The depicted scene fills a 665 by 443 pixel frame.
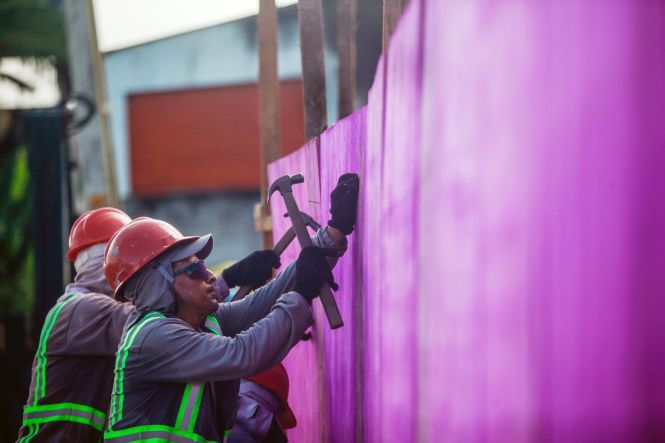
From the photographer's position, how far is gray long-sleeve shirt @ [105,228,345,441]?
10.2 ft

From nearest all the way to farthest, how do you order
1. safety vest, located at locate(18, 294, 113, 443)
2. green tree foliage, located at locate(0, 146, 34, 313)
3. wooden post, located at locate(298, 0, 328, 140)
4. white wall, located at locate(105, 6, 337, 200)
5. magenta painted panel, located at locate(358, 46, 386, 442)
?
magenta painted panel, located at locate(358, 46, 386, 442) < safety vest, located at locate(18, 294, 113, 443) < wooden post, located at locate(298, 0, 328, 140) < white wall, located at locate(105, 6, 337, 200) < green tree foliage, located at locate(0, 146, 34, 313)

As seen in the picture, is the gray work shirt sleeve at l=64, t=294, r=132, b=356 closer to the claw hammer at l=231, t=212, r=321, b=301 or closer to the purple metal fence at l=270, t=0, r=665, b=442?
the claw hammer at l=231, t=212, r=321, b=301

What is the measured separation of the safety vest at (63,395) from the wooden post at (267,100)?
2.08 meters

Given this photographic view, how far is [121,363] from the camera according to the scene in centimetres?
323

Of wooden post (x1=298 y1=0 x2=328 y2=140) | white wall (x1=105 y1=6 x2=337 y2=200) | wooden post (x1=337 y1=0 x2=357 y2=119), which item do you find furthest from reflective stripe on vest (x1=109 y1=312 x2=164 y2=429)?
white wall (x1=105 y1=6 x2=337 y2=200)

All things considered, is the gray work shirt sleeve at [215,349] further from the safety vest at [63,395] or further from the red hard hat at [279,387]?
the safety vest at [63,395]

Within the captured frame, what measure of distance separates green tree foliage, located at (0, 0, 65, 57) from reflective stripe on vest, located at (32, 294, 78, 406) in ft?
75.6

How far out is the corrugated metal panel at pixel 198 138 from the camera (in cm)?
1892

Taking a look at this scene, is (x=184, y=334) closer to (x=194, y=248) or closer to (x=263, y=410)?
(x=194, y=248)

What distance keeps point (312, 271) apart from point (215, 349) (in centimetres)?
43

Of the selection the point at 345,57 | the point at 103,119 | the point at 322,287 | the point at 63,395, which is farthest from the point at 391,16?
the point at 103,119

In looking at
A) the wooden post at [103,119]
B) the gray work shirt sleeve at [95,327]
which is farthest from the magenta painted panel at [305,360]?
the wooden post at [103,119]

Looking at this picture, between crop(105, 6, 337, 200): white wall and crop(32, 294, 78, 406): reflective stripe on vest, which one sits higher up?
crop(105, 6, 337, 200): white wall

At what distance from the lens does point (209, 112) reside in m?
19.0
